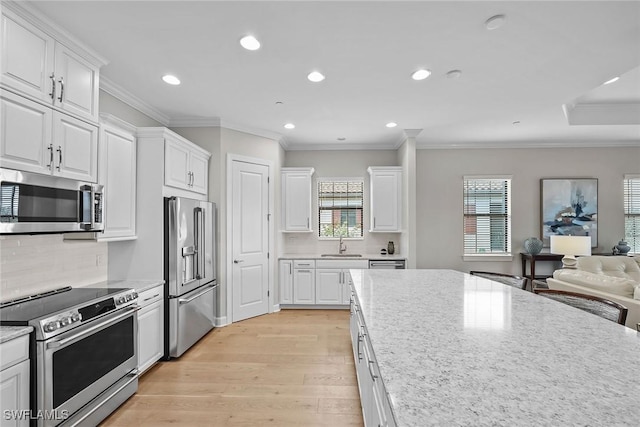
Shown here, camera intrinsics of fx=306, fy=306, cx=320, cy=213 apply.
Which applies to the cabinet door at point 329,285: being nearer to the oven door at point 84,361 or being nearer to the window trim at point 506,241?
the window trim at point 506,241

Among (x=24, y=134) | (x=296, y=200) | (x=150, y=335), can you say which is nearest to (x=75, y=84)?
(x=24, y=134)

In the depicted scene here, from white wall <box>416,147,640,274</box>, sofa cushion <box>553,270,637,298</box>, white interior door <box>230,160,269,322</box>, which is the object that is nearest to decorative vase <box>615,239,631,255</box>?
white wall <box>416,147,640,274</box>

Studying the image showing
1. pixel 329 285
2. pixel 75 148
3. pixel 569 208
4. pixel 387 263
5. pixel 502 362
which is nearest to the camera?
pixel 502 362

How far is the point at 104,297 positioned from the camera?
2.13m

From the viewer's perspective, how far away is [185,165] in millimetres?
3461

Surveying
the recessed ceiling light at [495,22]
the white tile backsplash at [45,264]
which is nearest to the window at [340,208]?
the white tile backsplash at [45,264]

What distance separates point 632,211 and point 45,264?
8.08 m

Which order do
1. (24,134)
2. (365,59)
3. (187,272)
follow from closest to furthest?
1. (24,134)
2. (365,59)
3. (187,272)

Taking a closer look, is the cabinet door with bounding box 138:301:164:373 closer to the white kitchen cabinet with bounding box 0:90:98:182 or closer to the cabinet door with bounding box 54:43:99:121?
the white kitchen cabinet with bounding box 0:90:98:182

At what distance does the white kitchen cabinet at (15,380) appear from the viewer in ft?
4.93

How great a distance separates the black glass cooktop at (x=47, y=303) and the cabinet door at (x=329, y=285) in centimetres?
295

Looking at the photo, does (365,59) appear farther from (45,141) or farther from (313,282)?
(313,282)

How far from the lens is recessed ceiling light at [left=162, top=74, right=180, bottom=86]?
9.45ft

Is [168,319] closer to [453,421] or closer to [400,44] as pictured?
[453,421]
